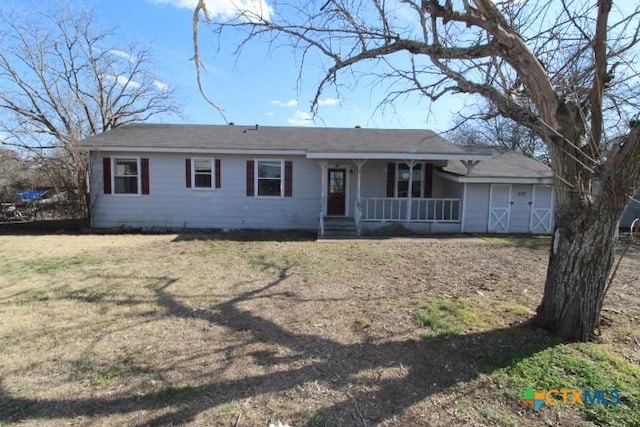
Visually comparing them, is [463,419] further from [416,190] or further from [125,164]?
[125,164]

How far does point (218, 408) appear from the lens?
8.85ft

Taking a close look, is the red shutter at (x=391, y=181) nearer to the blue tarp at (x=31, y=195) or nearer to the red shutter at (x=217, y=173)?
the red shutter at (x=217, y=173)

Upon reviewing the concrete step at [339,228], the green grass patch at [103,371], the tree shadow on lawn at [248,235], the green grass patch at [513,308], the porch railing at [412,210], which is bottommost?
the green grass patch at [103,371]

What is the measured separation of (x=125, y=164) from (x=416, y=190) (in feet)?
33.2

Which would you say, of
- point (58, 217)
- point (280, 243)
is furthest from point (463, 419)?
point (58, 217)

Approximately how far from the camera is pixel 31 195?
13484 millimetres

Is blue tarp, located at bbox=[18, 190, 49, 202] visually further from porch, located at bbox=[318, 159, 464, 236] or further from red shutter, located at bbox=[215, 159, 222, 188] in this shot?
porch, located at bbox=[318, 159, 464, 236]

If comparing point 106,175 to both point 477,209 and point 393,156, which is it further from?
point 477,209

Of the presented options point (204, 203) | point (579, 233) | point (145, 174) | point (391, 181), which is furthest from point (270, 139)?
point (579, 233)

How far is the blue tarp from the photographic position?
43.7 feet

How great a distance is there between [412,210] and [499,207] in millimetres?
2816

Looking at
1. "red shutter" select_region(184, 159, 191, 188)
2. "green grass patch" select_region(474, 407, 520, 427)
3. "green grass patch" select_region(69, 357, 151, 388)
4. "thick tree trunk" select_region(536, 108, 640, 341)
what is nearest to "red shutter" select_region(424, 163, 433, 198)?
"red shutter" select_region(184, 159, 191, 188)

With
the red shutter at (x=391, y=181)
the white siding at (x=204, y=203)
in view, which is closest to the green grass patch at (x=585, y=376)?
the white siding at (x=204, y=203)

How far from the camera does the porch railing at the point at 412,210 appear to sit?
11750mm
